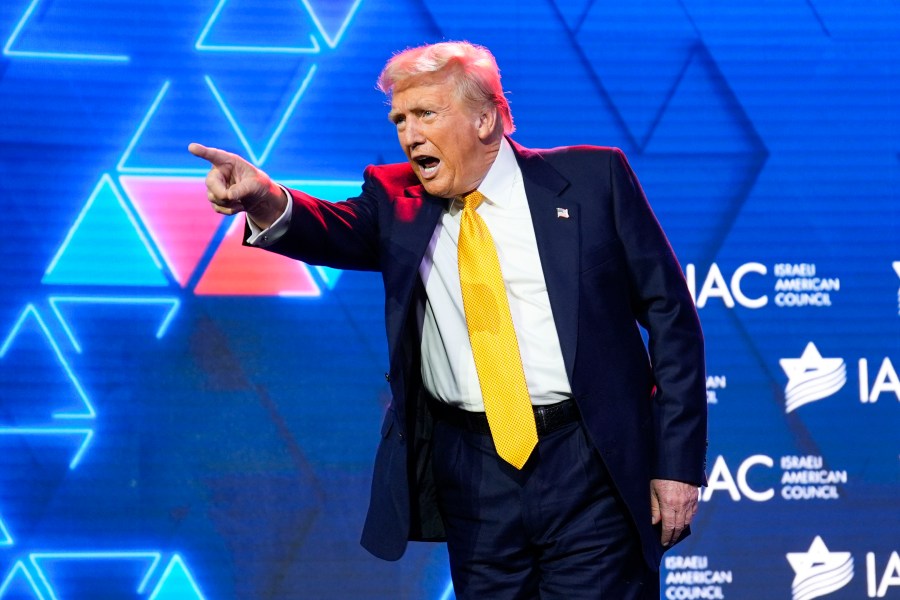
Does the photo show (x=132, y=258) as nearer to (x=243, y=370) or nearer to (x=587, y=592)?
(x=243, y=370)

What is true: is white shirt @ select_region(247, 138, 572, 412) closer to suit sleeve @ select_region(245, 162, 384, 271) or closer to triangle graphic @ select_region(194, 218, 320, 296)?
suit sleeve @ select_region(245, 162, 384, 271)

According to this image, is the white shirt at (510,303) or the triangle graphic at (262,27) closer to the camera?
the white shirt at (510,303)

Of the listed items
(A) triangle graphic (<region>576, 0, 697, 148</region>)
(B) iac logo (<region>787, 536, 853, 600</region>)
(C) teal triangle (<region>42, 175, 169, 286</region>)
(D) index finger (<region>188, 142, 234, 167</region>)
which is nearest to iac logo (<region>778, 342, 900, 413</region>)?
(B) iac logo (<region>787, 536, 853, 600</region>)

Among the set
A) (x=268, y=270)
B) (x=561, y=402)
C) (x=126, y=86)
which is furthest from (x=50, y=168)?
(x=561, y=402)

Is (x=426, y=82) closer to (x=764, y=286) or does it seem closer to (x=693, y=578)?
(x=764, y=286)

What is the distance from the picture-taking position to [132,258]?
9.95 ft

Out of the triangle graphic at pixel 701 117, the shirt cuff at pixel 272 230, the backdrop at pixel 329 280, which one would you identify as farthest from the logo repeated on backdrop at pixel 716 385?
the shirt cuff at pixel 272 230

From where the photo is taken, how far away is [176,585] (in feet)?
10.0

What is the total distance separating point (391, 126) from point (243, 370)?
87 centimetres

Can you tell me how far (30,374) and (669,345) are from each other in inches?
78.5

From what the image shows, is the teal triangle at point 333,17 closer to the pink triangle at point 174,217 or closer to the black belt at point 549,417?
the pink triangle at point 174,217

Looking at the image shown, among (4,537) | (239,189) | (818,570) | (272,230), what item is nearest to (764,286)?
(818,570)

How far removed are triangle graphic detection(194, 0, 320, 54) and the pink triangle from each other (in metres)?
0.44

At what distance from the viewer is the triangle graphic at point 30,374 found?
2994mm
